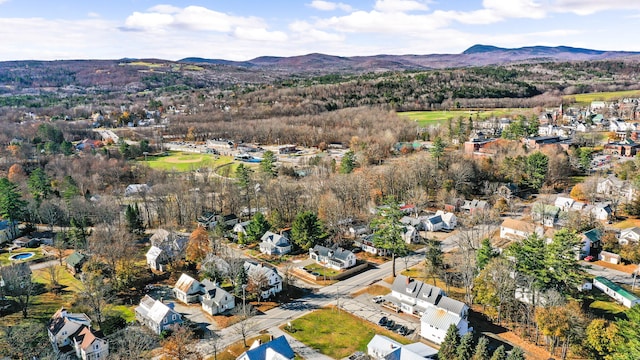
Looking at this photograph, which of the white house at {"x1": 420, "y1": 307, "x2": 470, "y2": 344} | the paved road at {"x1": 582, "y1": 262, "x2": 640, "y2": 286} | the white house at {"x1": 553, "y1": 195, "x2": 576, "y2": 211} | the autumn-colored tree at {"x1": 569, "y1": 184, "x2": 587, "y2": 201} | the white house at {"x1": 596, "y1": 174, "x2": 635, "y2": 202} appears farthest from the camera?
the autumn-colored tree at {"x1": 569, "y1": 184, "x2": 587, "y2": 201}

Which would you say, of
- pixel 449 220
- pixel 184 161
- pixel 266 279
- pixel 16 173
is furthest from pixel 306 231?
pixel 16 173

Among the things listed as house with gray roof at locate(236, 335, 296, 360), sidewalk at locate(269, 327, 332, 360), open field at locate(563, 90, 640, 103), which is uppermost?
open field at locate(563, 90, 640, 103)

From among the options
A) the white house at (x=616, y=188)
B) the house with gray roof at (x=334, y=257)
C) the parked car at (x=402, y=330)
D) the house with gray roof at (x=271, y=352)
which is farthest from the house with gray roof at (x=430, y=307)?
the white house at (x=616, y=188)

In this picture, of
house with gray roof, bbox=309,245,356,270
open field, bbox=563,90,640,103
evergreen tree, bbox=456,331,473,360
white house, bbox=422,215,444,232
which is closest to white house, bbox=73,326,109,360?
house with gray roof, bbox=309,245,356,270

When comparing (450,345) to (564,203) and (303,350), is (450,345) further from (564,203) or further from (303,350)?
(564,203)

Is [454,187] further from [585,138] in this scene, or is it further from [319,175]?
[585,138]

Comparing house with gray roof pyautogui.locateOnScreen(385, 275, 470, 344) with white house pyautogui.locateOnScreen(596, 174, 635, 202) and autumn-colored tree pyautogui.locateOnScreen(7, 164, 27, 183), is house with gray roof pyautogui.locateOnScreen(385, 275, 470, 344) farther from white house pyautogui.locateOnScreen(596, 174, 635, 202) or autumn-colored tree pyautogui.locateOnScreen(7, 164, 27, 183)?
autumn-colored tree pyautogui.locateOnScreen(7, 164, 27, 183)

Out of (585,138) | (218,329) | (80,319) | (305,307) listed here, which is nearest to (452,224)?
(305,307)
